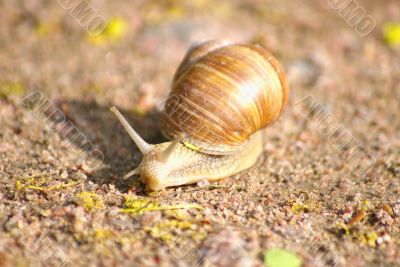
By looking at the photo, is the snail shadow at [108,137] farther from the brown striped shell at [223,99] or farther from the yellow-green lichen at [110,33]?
the yellow-green lichen at [110,33]

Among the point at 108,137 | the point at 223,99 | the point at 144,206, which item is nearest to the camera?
the point at 144,206

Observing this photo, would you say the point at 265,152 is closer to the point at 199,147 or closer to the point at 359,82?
the point at 199,147

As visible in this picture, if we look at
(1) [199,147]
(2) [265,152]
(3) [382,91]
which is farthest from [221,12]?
(1) [199,147]

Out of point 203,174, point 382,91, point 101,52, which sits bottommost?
point 382,91

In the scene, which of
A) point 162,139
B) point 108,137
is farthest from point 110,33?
point 162,139

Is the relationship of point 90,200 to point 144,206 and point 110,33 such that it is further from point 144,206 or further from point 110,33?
point 110,33

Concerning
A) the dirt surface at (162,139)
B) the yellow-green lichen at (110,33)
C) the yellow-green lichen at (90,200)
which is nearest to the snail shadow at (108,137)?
the dirt surface at (162,139)
